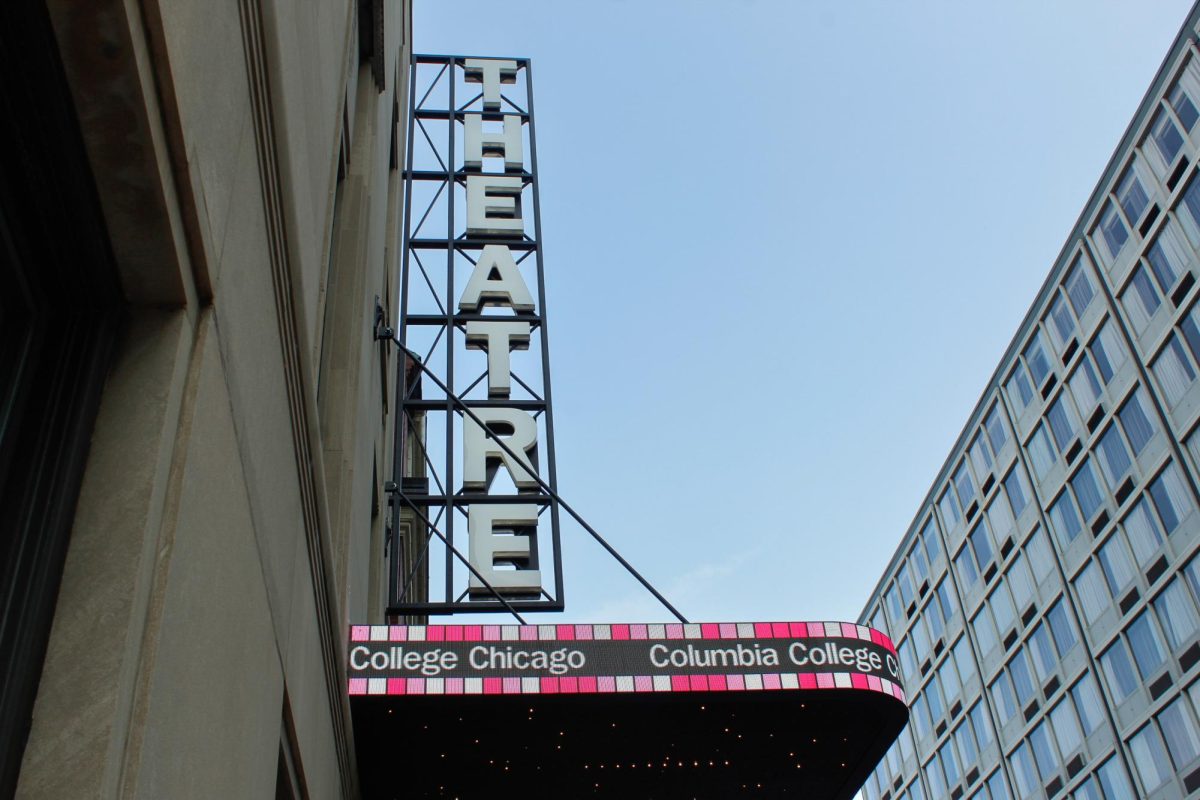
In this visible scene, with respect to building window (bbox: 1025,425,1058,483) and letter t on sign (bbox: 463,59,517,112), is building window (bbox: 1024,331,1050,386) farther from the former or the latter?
letter t on sign (bbox: 463,59,517,112)

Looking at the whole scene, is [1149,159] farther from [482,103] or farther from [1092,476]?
[482,103]

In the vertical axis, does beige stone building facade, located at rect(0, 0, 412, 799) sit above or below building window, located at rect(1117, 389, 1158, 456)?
below

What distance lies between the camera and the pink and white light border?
12148 millimetres

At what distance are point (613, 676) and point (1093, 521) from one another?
4494 cm

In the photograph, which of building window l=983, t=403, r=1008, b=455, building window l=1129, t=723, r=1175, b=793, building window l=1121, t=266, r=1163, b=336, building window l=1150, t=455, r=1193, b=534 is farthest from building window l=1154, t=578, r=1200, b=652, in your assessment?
building window l=983, t=403, r=1008, b=455

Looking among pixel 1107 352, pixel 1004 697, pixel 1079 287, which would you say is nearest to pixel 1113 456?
pixel 1107 352

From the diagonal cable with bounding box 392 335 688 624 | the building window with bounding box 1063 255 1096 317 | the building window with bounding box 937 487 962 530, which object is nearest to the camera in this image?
the diagonal cable with bounding box 392 335 688 624

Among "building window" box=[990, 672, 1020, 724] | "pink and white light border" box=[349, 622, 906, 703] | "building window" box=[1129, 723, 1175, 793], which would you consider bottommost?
"pink and white light border" box=[349, 622, 906, 703]

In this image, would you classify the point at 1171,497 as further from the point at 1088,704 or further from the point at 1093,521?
the point at 1088,704

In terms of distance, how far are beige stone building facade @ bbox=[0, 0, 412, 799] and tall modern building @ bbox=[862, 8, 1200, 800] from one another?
1757 inches

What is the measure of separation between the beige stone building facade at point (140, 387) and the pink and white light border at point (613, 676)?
6.03 meters

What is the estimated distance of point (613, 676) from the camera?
1226cm

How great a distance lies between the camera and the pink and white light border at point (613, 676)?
12148 millimetres

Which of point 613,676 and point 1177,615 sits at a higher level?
point 1177,615
